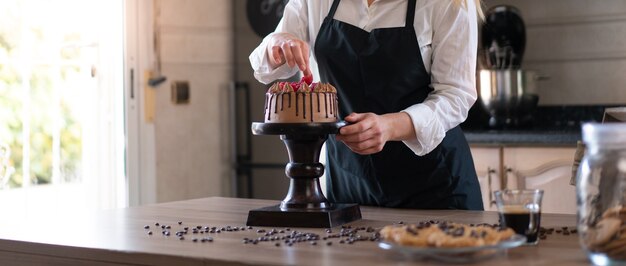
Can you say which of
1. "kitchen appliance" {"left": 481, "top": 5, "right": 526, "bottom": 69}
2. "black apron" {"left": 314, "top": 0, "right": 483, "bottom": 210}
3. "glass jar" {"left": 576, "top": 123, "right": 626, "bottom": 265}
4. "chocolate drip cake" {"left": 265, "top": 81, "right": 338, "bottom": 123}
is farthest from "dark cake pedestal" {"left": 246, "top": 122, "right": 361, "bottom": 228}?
"kitchen appliance" {"left": 481, "top": 5, "right": 526, "bottom": 69}

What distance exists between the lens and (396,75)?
213cm

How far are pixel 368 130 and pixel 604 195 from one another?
23.3 inches

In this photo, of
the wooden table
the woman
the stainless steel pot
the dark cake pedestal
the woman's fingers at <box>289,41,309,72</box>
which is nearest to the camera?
the wooden table

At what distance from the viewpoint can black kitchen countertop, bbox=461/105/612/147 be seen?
3.23 meters

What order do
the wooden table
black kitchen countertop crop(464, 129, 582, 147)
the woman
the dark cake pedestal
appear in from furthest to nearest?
black kitchen countertop crop(464, 129, 582, 147), the woman, the dark cake pedestal, the wooden table

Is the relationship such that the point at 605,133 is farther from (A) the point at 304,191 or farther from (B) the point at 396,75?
(B) the point at 396,75

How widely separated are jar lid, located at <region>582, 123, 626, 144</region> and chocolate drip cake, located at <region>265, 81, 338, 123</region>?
623 mm

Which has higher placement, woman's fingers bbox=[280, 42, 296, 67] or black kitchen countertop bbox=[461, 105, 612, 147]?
woman's fingers bbox=[280, 42, 296, 67]

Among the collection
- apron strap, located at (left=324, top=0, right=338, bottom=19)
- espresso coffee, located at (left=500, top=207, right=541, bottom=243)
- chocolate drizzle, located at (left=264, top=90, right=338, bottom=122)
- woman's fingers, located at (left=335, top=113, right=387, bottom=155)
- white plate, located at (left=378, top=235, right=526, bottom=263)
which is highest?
apron strap, located at (left=324, top=0, right=338, bottom=19)

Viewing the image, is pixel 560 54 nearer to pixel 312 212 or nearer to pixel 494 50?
pixel 494 50

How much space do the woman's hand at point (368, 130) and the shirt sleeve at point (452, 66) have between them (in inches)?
5.4

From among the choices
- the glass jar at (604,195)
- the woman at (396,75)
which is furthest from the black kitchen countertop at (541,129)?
the glass jar at (604,195)

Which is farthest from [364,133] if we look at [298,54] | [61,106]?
[61,106]

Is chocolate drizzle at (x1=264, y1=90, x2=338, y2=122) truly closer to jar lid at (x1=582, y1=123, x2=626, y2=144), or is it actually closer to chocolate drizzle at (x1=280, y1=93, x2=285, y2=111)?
chocolate drizzle at (x1=280, y1=93, x2=285, y2=111)
